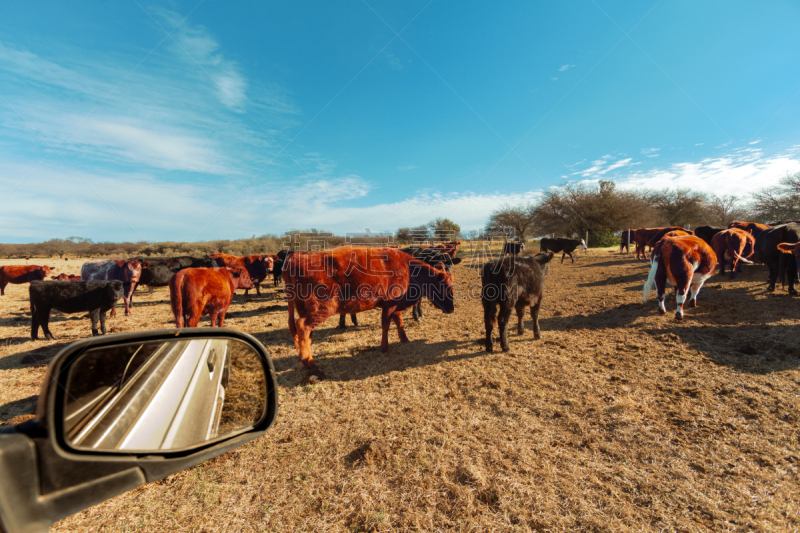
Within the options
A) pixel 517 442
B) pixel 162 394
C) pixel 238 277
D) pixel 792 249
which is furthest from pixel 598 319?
pixel 238 277

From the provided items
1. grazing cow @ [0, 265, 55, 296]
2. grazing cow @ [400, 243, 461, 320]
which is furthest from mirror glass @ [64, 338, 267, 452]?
grazing cow @ [0, 265, 55, 296]

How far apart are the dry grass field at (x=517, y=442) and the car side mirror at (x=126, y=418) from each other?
111cm

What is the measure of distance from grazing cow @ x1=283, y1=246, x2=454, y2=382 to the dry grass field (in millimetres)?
773

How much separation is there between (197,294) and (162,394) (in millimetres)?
5773

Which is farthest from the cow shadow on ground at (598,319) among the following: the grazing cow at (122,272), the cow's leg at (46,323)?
the grazing cow at (122,272)

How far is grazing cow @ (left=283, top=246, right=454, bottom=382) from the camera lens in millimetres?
5305

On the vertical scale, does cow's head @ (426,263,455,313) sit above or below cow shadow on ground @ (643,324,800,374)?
above

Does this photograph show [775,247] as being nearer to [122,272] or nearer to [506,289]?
[506,289]

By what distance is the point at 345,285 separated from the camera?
18.3 ft

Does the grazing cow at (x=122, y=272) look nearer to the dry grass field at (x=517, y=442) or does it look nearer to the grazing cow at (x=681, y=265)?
the dry grass field at (x=517, y=442)

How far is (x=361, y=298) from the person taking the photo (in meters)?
5.77

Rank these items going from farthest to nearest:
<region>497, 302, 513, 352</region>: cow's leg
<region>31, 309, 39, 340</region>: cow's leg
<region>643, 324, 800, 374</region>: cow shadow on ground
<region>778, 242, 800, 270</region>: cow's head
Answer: <region>778, 242, 800, 270</region>: cow's head
<region>31, 309, 39, 340</region>: cow's leg
<region>497, 302, 513, 352</region>: cow's leg
<region>643, 324, 800, 374</region>: cow shadow on ground

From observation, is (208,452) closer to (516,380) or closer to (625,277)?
(516,380)

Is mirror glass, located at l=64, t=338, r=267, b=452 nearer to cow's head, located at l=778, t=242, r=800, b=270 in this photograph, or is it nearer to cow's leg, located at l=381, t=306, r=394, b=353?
cow's leg, located at l=381, t=306, r=394, b=353
